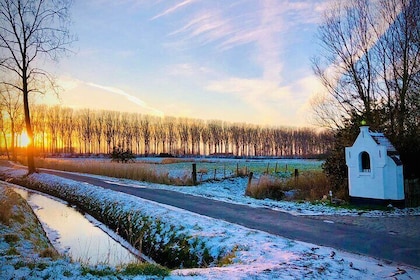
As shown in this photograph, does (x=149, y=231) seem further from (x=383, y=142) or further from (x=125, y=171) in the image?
(x=125, y=171)

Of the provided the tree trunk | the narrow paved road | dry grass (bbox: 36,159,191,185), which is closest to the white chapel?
the narrow paved road

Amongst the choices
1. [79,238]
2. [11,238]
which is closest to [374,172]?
[79,238]

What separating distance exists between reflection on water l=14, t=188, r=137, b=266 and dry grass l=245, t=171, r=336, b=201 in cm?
929

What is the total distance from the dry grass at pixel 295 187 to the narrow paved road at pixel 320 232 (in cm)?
528

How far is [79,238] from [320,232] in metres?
7.00

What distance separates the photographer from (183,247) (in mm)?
8250

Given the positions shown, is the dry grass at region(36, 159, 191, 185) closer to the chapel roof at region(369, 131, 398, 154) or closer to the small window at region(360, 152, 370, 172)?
the small window at region(360, 152, 370, 172)

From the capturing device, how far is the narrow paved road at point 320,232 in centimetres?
731

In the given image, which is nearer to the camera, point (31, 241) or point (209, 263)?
point (209, 263)

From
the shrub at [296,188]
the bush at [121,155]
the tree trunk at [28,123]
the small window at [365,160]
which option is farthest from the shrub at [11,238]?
the bush at [121,155]

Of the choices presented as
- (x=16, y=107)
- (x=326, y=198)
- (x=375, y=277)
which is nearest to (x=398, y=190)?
(x=326, y=198)

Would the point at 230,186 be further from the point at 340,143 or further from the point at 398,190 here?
the point at 398,190

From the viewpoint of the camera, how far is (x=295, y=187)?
19531 mm

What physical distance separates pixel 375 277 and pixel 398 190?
27.6 feet
